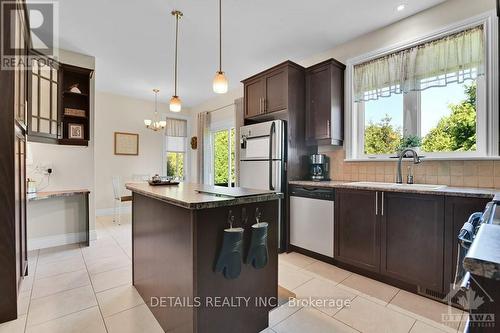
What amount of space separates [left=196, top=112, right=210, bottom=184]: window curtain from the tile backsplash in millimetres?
3519

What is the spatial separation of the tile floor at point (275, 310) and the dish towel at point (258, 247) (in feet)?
1.89

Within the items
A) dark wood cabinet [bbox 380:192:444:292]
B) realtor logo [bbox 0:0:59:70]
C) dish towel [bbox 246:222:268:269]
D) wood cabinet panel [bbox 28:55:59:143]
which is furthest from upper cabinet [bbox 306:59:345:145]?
wood cabinet panel [bbox 28:55:59:143]

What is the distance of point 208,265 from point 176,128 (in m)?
5.87

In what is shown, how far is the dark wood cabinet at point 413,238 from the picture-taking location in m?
2.03

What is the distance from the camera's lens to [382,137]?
10.1 feet

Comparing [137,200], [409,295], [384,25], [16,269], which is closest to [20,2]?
[137,200]

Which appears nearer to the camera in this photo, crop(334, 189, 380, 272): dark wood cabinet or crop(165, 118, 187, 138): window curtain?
crop(334, 189, 380, 272): dark wood cabinet

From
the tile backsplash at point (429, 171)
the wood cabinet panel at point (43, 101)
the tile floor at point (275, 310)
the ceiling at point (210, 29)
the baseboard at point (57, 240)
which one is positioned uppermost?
the ceiling at point (210, 29)

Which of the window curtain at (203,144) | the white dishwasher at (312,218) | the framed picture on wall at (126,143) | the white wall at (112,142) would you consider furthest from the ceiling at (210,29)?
the white dishwasher at (312,218)

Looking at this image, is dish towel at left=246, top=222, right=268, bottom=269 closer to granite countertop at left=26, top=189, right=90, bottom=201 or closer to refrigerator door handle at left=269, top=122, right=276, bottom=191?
refrigerator door handle at left=269, top=122, right=276, bottom=191

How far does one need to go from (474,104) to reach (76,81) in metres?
5.04

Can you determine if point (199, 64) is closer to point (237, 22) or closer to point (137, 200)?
point (237, 22)

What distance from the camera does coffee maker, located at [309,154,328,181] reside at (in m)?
3.37

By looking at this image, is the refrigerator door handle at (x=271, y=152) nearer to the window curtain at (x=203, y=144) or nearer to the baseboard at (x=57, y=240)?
the baseboard at (x=57, y=240)
